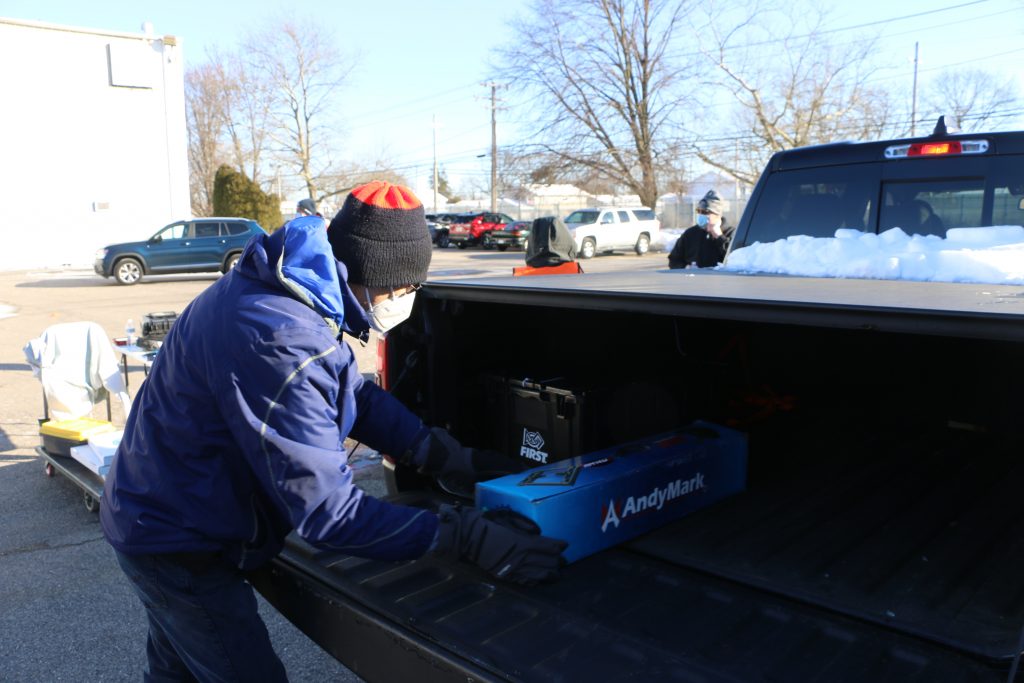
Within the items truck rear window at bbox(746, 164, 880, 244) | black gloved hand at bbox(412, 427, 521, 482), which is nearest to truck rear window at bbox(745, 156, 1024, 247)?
truck rear window at bbox(746, 164, 880, 244)

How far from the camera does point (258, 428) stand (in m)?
1.79

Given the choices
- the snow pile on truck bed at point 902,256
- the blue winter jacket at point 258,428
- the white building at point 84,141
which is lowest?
the blue winter jacket at point 258,428

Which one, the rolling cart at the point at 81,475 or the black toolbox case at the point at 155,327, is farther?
the black toolbox case at the point at 155,327

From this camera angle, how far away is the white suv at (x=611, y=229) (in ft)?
96.7

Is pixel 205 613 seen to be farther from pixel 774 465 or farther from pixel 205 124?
pixel 205 124

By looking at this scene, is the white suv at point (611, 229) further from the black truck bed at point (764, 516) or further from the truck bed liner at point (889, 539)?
the truck bed liner at point (889, 539)

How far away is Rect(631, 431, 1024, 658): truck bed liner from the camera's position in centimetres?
215

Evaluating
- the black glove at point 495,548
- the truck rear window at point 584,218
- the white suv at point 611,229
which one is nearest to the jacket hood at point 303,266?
the black glove at point 495,548

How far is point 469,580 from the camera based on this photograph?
2.24 meters

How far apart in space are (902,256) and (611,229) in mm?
27239

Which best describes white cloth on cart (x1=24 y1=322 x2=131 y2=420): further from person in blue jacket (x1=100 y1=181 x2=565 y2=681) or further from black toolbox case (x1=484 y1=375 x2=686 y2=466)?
person in blue jacket (x1=100 y1=181 x2=565 y2=681)

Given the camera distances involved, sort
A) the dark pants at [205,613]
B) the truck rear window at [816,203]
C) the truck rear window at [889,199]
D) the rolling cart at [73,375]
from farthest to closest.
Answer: the rolling cart at [73,375] < the truck rear window at [816,203] < the truck rear window at [889,199] < the dark pants at [205,613]

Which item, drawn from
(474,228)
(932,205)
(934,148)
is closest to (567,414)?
(932,205)

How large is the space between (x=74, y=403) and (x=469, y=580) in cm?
451
